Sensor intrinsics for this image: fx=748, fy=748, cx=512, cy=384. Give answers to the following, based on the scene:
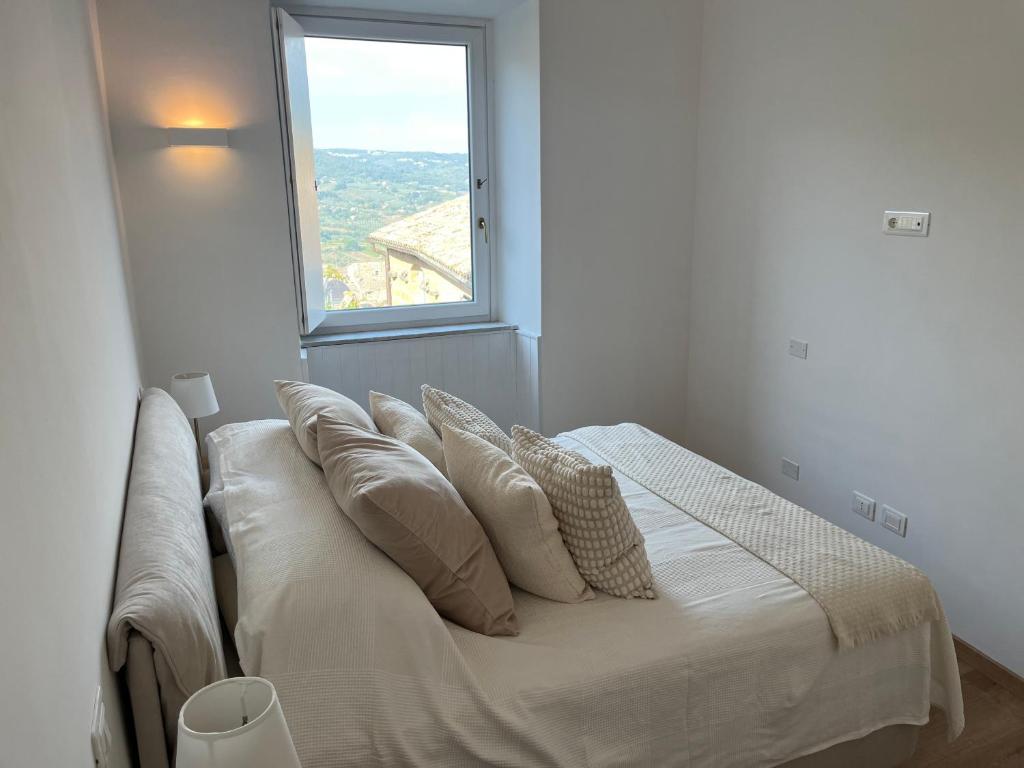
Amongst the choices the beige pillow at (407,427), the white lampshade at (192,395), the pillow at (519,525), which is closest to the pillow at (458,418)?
the beige pillow at (407,427)

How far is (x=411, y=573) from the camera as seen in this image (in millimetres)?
1630

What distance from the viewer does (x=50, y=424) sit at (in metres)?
1.01

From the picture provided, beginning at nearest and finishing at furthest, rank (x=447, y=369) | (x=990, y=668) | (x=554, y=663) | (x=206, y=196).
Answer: (x=554, y=663) < (x=990, y=668) < (x=206, y=196) < (x=447, y=369)

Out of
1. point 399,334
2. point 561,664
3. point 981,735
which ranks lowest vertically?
point 981,735

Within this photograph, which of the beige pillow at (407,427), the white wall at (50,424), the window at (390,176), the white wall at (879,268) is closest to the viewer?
the white wall at (50,424)

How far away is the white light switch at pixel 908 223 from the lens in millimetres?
2615

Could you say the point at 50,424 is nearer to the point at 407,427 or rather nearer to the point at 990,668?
the point at 407,427

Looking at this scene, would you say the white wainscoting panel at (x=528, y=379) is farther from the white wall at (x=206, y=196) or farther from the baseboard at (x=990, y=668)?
the baseboard at (x=990, y=668)

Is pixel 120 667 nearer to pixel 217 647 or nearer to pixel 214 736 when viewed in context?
pixel 217 647

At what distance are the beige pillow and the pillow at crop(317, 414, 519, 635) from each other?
39cm

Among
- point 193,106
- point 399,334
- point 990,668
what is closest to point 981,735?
point 990,668

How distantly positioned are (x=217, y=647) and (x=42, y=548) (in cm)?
56

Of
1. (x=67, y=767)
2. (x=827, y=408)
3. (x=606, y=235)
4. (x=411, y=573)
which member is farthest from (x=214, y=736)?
(x=606, y=235)

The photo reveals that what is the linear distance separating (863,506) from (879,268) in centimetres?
95
